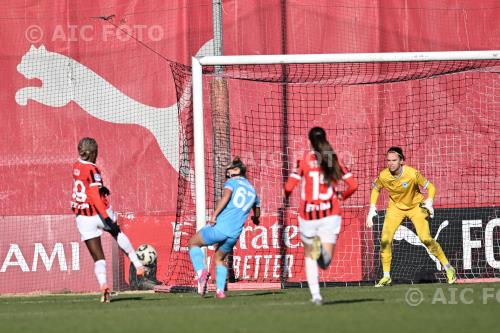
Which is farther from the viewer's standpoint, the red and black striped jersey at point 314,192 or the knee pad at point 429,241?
the knee pad at point 429,241

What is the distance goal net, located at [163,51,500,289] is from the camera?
16.4 m

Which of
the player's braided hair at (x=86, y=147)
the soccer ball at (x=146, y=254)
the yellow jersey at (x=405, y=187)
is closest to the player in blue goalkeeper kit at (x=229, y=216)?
the player's braided hair at (x=86, y=147)

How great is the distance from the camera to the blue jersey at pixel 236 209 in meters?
12.6

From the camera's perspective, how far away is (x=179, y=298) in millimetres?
13102

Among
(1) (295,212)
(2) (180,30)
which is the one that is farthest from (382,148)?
(2) (180,30)

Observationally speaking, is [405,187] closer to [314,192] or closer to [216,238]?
[216,238]

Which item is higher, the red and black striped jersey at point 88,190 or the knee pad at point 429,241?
→ the red and black striped jersey at point 88,190

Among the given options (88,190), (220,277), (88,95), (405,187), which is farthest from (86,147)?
(88,95)

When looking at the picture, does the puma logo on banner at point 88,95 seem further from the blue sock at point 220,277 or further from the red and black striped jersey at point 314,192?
the red and black striped jersey at point 314,192

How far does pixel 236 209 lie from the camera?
12.7 meters

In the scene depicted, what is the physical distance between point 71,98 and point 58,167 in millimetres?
1371

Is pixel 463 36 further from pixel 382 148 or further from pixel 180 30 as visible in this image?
pixel 180 30

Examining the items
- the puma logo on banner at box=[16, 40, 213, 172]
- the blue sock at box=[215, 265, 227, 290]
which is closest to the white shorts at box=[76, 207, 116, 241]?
the blue sock at box=[215, 265, 227, 290]

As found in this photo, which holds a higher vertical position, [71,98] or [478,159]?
[71,98]
